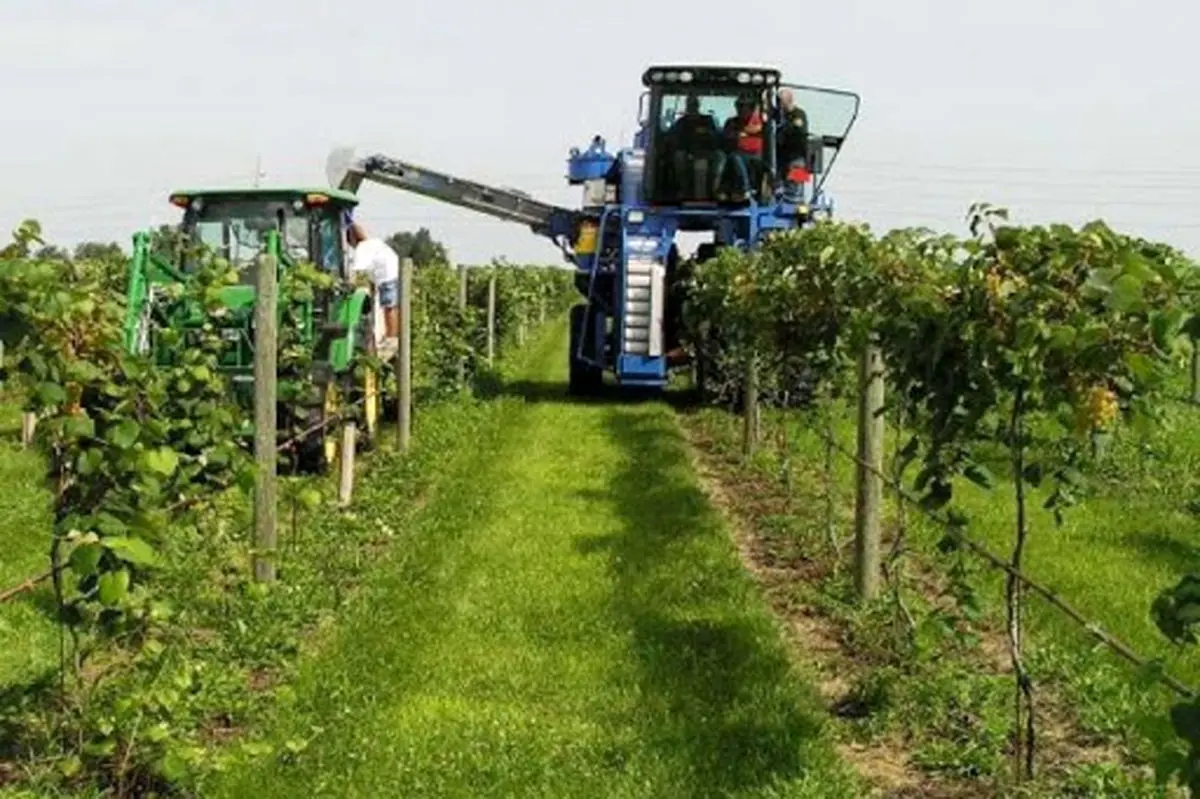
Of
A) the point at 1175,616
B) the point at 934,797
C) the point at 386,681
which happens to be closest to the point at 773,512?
the point at 386,681

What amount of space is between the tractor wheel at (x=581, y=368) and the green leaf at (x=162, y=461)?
11991 millimetres

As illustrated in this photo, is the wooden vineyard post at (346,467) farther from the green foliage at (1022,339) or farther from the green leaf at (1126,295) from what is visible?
the green leaf at (1126,295)

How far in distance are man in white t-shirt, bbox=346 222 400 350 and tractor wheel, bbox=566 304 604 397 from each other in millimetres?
2055

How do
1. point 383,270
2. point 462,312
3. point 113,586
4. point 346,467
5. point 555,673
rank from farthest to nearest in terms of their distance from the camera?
point 462,312, point 383,270, point 346,467, point 555,673, point 113,586

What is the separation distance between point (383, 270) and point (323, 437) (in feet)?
13.7

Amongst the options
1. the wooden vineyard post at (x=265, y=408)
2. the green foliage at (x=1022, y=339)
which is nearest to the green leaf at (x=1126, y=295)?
the green foliage at (x=1022, y=339)

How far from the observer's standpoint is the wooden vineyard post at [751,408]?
1136 cm

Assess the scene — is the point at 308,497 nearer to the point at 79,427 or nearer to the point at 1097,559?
the point at 79,427

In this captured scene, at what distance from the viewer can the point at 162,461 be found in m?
3.88

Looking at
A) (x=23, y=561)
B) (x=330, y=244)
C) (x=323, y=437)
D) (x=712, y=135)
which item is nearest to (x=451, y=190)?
(x=712, y=135)

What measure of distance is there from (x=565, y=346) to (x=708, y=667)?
21.5 metres

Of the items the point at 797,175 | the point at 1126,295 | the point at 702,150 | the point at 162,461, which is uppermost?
the point at 702,150

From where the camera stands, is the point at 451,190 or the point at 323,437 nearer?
the point at 323,437

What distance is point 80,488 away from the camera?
4.11m
